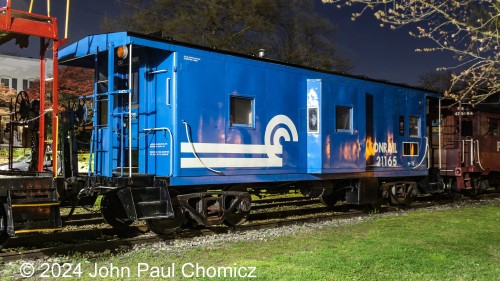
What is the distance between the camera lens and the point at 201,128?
28.3ft

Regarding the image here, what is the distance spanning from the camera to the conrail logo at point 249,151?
8.50 m

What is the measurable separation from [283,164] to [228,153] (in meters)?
→ 1.52

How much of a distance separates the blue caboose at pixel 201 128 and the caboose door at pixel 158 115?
2 cm

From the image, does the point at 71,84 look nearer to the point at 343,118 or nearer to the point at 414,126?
the point at 343,118

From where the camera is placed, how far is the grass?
5902 mm

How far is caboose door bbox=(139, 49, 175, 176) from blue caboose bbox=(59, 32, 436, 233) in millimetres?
18

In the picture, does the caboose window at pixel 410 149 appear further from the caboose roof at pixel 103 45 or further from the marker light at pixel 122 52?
the marker light at pixel 122 52

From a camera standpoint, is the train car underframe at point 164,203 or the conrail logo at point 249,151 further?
the conrail logo at point 249,151

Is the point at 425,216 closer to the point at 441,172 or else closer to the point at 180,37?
the point at 441,172

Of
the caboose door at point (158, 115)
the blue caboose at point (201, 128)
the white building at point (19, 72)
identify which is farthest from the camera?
the white building at point (19, 72)

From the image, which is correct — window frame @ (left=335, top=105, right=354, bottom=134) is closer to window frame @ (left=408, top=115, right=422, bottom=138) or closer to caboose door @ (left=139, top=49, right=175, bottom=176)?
window frame @ (left=408, top=115, right=422, bottom=138)

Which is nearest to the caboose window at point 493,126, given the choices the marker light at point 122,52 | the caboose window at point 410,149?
the caboose window at point 410,149

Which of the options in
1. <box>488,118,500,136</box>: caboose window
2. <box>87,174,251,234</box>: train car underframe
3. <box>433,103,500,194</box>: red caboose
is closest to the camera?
<box>87,174,251,234</box>: train car underframe

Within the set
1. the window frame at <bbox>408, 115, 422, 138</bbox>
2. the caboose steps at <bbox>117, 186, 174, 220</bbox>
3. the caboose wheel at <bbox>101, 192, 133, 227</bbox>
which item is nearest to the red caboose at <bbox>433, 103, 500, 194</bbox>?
the window frame at <bbox>408, 115, 422, 138</bbox>
